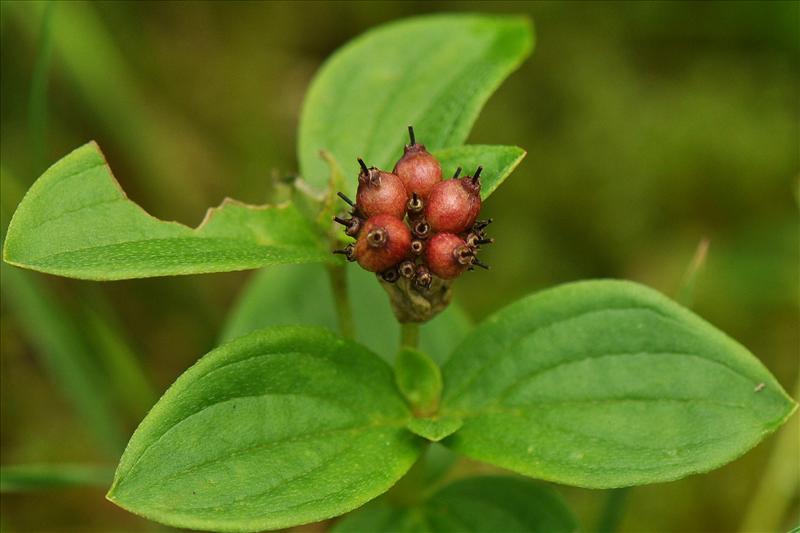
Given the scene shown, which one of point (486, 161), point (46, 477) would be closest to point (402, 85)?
point (486, 161)

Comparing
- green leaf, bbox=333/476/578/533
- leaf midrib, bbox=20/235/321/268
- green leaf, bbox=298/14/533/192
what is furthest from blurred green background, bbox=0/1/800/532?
leaf midrib, bbox=20/235/321/268

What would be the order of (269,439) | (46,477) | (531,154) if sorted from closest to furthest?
1. (269,439)
2. (46,477)
3. (531,154)

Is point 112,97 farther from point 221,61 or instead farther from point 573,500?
point 573,500

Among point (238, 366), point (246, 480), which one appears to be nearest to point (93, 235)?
point (238, 366)

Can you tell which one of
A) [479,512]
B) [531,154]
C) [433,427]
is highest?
[531,154]

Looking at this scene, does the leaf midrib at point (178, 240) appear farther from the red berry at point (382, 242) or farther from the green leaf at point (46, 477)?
the green leaf at point (46, 477)

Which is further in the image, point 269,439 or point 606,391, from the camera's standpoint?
point 606,391

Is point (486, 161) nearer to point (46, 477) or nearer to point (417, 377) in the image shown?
point (417, 377)

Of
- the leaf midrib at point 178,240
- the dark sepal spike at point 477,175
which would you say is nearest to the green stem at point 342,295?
the leaf midrib at point 178,240
